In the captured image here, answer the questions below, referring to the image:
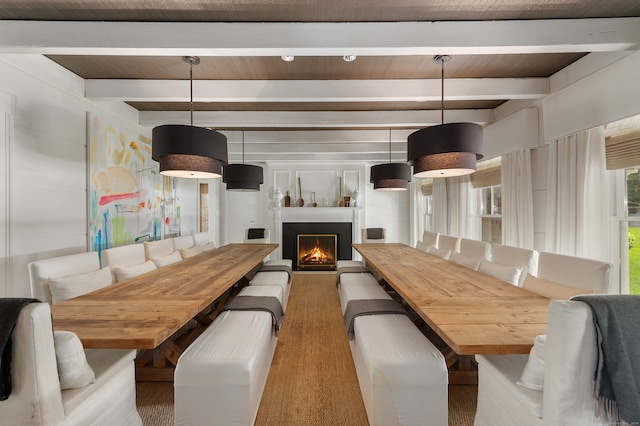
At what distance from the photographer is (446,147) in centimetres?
208

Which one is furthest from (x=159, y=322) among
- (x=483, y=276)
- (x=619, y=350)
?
(x=483, y=276)

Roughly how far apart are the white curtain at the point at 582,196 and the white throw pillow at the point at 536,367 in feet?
6.29

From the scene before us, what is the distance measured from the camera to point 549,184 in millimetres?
2848

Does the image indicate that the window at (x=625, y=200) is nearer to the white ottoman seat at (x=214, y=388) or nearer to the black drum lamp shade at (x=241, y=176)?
the white ottoman seat at (x=214, y=388)

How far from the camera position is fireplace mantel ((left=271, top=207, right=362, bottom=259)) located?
6.71 metres

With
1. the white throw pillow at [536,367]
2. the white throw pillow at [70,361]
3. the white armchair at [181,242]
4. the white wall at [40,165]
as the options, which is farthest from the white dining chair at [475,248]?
the white wall at [40,165]

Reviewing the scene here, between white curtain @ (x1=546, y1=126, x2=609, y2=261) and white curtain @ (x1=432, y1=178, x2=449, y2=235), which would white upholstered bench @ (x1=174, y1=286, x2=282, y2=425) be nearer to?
white curtain @ (x1=546, y1=126, x2=609, y2=261)

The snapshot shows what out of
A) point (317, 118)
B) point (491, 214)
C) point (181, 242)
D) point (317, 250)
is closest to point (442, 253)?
point (491, 214)

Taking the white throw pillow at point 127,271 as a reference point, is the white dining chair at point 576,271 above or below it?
above

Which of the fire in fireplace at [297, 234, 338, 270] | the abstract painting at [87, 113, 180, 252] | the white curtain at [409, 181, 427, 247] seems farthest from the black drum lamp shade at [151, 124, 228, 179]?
the white curtain at [409, 181, 427, 247]

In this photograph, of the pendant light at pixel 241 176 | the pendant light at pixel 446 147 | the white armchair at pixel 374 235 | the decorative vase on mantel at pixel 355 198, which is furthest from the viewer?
the decorative vase on mantel at pixel 355 198

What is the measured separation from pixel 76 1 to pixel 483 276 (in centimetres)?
350

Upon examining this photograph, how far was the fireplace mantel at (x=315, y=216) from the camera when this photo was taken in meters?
6.71

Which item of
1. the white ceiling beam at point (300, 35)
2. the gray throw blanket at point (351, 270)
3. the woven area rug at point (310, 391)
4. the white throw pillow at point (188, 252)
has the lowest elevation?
the woven area rug at point (310, 391)
